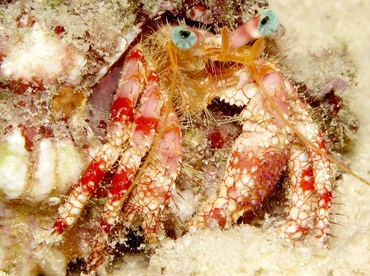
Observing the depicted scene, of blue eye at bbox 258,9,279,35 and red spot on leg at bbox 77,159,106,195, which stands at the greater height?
blue eye at bbox 258,9,279,35

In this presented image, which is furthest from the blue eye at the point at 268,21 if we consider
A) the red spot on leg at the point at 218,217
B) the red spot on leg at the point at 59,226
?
the red spot on leg at the point at 59,226

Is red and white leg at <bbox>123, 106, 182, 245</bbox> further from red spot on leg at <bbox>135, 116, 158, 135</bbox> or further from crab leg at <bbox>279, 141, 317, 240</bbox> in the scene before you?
crab leg at <bbox>279, 141, 317, 240</bbox>

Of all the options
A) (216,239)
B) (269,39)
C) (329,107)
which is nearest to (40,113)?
(216,239)

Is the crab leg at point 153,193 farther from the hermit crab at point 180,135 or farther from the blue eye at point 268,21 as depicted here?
the blue eye at point 268,21

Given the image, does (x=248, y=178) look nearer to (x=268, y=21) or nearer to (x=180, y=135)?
(x=180, y=135)

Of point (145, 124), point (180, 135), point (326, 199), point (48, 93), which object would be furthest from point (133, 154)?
point (326, 199)

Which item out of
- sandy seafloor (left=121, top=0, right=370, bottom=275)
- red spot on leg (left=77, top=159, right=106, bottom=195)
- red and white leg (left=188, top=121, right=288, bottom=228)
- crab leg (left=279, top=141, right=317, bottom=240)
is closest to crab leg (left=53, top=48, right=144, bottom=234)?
red spot on leg (left=77, top=159, right=106, bottom=195)
